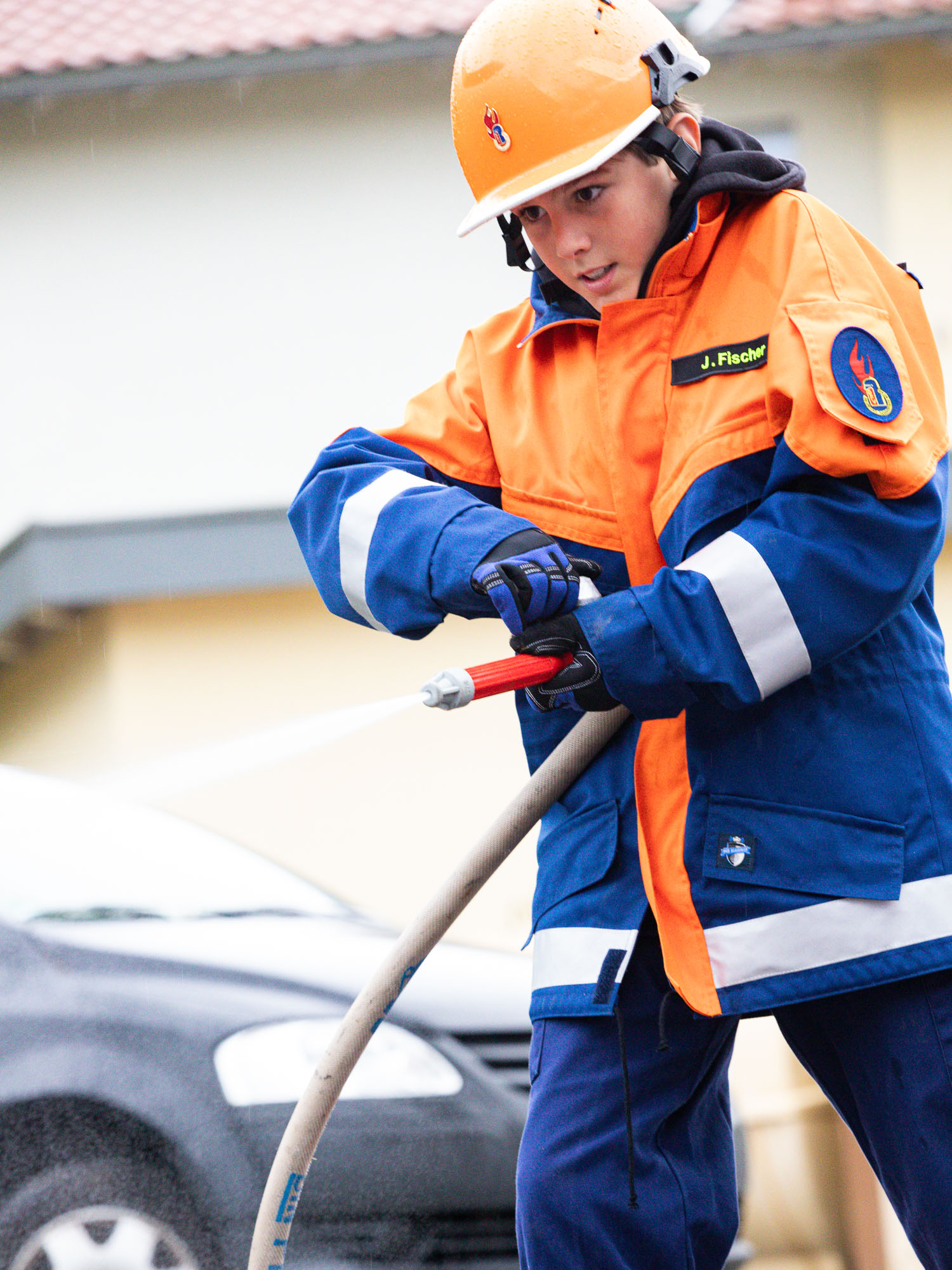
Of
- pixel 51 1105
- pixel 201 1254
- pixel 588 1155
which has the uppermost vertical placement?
pixel 588 1155

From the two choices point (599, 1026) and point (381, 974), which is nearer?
point (599, 1026)

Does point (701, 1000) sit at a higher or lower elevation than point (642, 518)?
lower

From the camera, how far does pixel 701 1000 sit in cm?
176

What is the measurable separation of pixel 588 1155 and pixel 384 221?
7161 mm

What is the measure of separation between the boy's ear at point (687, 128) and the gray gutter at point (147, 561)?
5930 mm

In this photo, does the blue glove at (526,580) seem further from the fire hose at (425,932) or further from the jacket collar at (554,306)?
the jacket collar at (554,306)

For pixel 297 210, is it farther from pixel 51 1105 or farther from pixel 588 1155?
pixel 588 1155

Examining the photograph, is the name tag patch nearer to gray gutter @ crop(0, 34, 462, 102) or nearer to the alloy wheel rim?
the alloy wheel rim

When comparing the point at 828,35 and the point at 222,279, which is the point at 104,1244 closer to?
the point at 222,279

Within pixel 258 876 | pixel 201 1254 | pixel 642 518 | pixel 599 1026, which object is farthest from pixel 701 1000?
pixel 258 876

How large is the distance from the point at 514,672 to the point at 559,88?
70 centimetres

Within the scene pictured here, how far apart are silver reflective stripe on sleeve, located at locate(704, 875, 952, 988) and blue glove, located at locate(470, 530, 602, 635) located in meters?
0.41

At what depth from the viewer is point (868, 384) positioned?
166 centimetres

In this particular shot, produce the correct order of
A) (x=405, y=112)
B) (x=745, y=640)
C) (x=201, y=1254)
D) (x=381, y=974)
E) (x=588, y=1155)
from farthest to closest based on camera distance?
1. (x=405, y=112)
2. (x=201, y=1254)
3. (x=381, y=974)
4. (x=588, y=1155)
5. (x=745, y=640)
